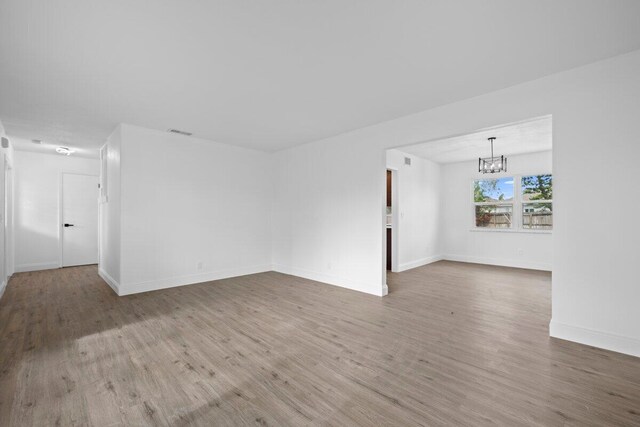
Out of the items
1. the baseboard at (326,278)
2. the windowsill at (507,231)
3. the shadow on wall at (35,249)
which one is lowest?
the baseboard at (326,278)

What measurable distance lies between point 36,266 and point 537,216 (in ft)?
37.1

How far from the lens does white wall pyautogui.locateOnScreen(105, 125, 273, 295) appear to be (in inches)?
176

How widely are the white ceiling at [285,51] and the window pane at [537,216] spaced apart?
15.5 ft

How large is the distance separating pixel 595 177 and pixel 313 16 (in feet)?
9.53

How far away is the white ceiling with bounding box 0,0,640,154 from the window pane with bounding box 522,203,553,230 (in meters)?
4.73

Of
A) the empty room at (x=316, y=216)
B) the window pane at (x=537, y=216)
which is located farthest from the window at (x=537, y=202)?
the empty room at (x=316, y=216)

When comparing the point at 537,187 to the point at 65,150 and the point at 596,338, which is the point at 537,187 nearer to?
the point at 596,338

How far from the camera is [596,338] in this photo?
2.64m

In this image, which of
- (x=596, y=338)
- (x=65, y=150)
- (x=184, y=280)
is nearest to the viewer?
(x=596, y=338)

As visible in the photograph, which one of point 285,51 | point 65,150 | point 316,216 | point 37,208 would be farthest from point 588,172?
point 37,208

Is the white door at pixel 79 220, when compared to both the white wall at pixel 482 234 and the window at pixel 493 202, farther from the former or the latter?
the window at pixel 493 202

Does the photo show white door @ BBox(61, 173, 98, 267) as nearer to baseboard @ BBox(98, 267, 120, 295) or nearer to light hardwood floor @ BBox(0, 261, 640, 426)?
baseboard @ BBox(98, 267, 120, 295)

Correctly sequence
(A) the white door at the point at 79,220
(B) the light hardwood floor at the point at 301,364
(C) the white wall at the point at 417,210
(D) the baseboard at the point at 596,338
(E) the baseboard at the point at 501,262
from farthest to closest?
(A) the white door at the point at 79,220 → (E) the baseboard at the point at 501,262 → (C) the white wall at the point at 417,210 → (D) the baseboard at the point at 596,338 → (B) the light hardwood floor at the point at 301,364

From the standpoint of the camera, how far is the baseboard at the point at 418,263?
246 inches
